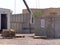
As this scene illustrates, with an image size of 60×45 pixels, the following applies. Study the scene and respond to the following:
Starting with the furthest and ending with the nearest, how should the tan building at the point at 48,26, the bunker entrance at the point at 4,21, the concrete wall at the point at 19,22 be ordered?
the bunker entrance at the point at 4,21 < the concrete wall at the point at 19,22 < the tan building at the point at 48,26

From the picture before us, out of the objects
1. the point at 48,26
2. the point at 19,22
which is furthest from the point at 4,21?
the point at 48,26

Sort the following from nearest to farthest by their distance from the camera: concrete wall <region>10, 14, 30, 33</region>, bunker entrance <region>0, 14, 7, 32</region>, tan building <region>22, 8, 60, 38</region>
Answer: tan building <region>22, 8, 60, 38</region>
concrete wall <region>10, 14, 30, 33</region>
bunker entrance <region>0, 14, 7, 32</region>

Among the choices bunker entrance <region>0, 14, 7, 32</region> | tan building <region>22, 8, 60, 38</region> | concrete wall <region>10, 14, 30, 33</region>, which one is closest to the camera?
tan building <region>22, 8, 60, 38</region>

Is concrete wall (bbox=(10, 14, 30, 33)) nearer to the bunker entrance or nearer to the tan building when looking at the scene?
the bunker entrance

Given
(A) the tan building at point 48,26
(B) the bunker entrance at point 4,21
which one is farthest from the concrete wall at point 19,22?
(A) the tan building at point 48,26

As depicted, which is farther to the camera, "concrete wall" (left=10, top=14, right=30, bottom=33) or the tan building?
"concrete wall" (left=10, top=14, right=30, bottom=33)

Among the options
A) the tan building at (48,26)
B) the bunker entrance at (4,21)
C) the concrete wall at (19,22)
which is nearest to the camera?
the tan building at (48,26)

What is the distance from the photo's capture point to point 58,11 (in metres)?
52.3

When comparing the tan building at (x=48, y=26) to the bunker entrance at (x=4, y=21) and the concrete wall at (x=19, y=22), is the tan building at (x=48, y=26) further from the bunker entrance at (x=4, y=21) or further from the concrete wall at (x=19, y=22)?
the bunker entrance at (x=4, y=21)

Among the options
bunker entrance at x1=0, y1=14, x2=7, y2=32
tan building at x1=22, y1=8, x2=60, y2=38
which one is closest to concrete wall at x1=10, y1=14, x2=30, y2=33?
bunker entrance at x1=0, y1=14, x2=7, y2=32

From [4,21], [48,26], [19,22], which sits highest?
[4,21]

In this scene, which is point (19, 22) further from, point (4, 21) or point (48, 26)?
point (48, 26)

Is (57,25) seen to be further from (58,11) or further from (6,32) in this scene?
(58,11)

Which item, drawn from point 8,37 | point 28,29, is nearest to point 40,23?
point 8,37
